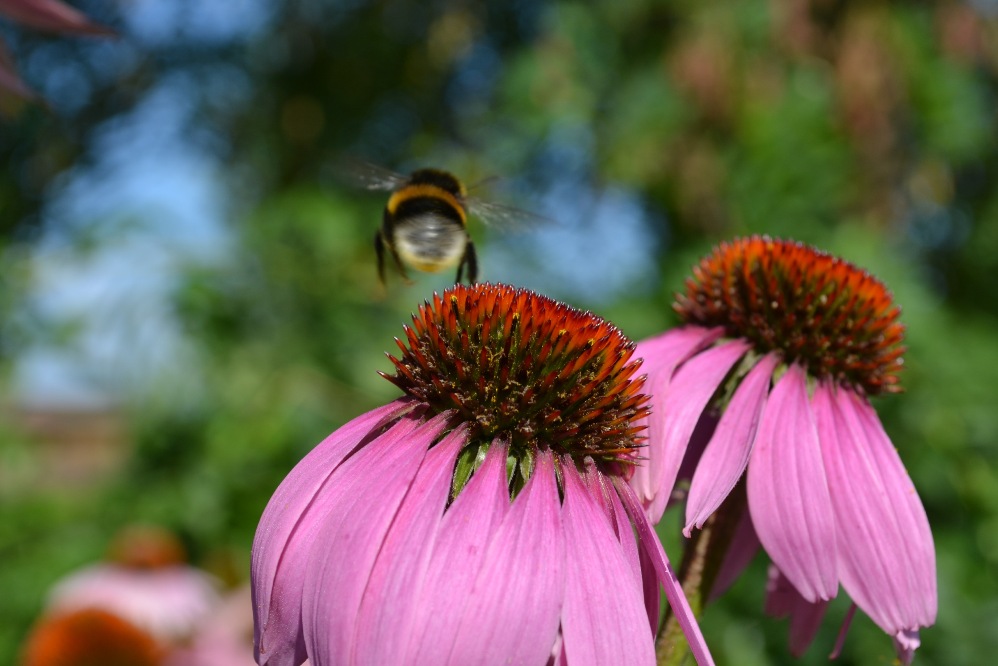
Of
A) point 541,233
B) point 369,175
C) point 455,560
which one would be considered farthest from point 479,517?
point 541,233

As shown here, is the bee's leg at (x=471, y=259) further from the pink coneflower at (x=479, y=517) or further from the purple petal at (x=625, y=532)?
the purple petal at (x=625, y=532)

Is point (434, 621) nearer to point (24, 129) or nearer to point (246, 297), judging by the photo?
point (246, 297)

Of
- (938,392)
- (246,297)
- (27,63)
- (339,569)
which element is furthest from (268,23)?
(339,569)

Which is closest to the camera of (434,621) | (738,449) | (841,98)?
(434,621)

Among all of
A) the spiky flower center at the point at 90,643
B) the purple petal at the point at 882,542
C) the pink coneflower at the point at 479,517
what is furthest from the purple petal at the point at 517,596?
the spiky flower center at the point at 90,643

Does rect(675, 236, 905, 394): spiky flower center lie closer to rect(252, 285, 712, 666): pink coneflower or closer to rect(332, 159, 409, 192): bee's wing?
rect(252, 285, 712, 666): pink coneflower

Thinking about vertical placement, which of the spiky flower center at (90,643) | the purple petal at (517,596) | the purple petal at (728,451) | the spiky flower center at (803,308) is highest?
the spiky flower center at (803,308)

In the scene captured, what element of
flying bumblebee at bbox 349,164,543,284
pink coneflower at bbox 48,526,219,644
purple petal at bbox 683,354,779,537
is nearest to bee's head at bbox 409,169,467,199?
flying bumblebee at bbox 349,164,543,284
